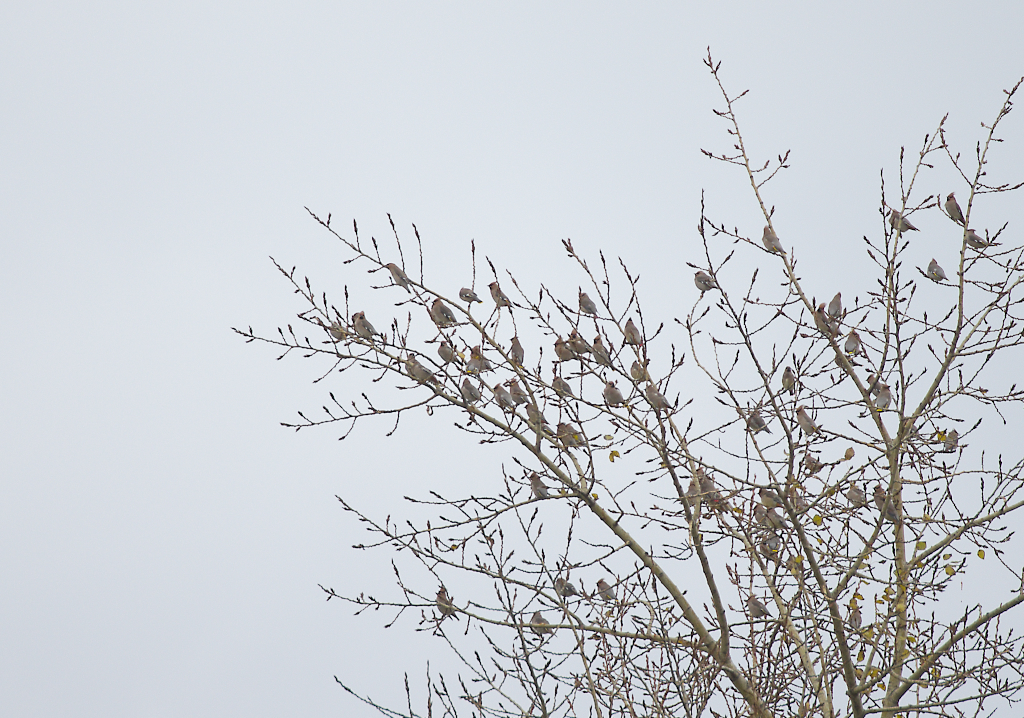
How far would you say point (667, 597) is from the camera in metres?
5.21

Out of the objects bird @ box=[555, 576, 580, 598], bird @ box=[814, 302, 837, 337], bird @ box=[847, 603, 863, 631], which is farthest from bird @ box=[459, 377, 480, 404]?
bird @ box=[847, 603, 863, 631]

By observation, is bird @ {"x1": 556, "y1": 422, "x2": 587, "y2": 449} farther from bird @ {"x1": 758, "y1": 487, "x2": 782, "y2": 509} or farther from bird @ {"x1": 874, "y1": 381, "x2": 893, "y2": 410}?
bird @ {"x1": 874, "y1": 381, "x2": 893, "y2": 410}

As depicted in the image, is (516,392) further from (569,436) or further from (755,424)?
(755,424)

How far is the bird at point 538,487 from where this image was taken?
508cm

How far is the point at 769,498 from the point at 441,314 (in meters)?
1.89

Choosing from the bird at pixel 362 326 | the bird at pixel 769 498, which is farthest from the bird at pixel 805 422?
the bird at pixel 362 326

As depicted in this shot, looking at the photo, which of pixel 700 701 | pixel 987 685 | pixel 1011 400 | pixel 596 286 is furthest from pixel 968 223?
pixel 700 701

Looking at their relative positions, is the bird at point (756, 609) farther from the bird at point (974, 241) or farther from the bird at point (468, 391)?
the bird at point (974, 241)

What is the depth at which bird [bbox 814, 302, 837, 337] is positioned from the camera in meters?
5.01

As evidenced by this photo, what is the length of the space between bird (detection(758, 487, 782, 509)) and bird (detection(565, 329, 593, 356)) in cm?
105

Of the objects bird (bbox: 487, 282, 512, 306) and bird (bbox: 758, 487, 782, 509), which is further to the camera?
bird (bbox: 487, 282, 512, 306)

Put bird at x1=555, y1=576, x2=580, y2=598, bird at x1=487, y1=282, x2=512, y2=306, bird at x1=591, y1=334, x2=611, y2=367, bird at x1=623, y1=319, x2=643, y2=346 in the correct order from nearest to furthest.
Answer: bird at x1=591, y1=334, x2=611, y2=367
bird at x1=623, y1=319, x2=643, y2=346
bird at x1=555, y1=576, x2=580, y2=598
bird at x1=487, y1=282, x2=512, y2=306

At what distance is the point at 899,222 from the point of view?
17.2ft

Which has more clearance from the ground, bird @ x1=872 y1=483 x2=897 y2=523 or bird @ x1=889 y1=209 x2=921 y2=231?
bird @ x1=889 y1=209 x2=921 y2=231
